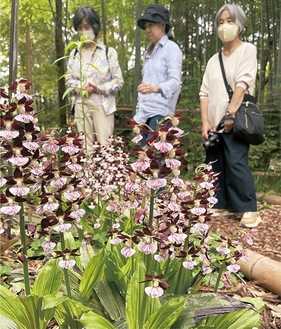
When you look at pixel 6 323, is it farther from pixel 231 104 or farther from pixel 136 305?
pixel 231 104

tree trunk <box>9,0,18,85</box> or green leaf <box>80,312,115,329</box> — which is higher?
tree trunk <box>9,0,18,85</box>

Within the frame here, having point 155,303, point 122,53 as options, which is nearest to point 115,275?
point 155,303

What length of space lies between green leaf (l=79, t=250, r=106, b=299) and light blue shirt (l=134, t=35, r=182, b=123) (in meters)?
2.07

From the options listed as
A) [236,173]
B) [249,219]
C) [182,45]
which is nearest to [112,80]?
[236,173]

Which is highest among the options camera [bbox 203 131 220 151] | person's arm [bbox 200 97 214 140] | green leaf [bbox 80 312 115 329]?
person's arm [bbox 200 97 214 140]

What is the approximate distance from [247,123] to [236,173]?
1.53 ft

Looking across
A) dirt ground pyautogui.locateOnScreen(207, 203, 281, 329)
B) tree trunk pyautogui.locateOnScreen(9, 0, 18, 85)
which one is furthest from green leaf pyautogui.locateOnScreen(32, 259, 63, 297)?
tree trunk pyautogui.locateOnScreen(9, 0, 18, 85)

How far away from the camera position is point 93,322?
123cm

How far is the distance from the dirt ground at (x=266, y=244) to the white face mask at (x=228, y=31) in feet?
5.35

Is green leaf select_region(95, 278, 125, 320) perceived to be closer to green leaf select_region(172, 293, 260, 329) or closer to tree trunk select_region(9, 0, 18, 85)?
green leaf select_region(172, 293, 260, 329)

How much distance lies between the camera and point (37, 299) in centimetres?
125

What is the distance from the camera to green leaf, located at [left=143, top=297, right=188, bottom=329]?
1.24 metres

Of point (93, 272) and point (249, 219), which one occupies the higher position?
point (93, 272)

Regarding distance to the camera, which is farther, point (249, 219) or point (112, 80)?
point (112, 80)
